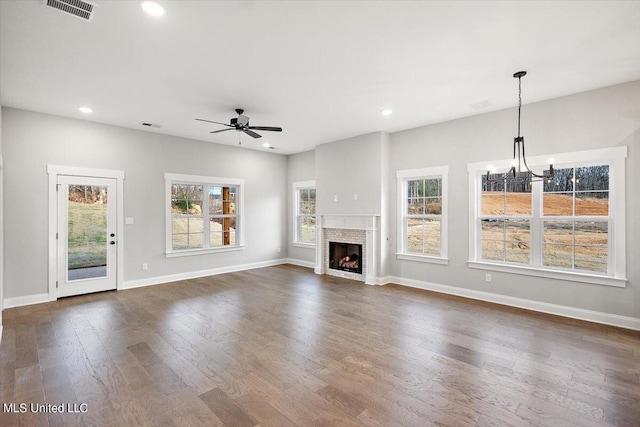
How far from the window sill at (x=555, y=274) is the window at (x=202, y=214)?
5277 millimetres

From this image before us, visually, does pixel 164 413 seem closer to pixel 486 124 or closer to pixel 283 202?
pixel 486 124

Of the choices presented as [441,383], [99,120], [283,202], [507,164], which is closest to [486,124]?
[507,164]

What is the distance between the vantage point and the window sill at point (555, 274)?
396cm

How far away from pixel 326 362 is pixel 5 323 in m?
4.32

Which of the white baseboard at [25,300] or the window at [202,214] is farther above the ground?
the window at [202,214]

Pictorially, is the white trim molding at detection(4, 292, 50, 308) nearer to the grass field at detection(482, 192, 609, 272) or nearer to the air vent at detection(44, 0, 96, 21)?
the air vent at detection(44, 0, 96, 21)

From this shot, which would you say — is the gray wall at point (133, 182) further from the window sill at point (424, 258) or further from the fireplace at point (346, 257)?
the window sill at point (424, 258)

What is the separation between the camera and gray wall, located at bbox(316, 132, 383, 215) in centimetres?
619

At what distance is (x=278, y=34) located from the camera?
283 centimetres

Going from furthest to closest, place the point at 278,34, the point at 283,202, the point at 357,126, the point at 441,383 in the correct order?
the point at 283,202 < the point at 357,126 < the point at 278,34 < the point at 441,383

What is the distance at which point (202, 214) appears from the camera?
6953mm

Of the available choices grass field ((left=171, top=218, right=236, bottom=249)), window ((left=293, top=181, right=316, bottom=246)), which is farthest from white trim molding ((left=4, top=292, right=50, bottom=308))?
window ((left=293, top=181, right=316, bottom=246))

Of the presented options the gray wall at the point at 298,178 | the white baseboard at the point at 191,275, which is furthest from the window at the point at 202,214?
the gray wall at the point at 298,178

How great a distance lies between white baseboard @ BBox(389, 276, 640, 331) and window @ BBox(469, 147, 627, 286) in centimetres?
43
